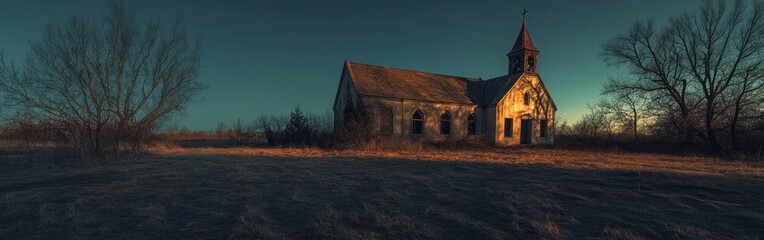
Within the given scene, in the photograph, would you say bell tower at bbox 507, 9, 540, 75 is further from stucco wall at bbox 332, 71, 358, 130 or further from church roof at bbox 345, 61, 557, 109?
stucco wall at bbox 332, 71, 358, 130

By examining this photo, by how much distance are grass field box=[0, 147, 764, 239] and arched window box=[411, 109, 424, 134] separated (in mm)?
15963

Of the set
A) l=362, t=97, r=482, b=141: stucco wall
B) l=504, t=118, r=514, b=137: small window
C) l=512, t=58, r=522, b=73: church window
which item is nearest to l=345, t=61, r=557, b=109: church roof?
l=362, t=97, r=482, b=141: stucco wall

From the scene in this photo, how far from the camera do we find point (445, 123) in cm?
2738

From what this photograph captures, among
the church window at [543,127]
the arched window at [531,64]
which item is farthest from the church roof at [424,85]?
the church window at [543,127]

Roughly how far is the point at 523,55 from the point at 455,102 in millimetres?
7928

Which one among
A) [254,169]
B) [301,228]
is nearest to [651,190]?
[301,228]

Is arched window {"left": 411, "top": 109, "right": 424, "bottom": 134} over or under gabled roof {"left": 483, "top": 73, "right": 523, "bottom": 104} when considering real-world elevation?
under

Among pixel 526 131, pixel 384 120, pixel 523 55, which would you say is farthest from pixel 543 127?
pixel 384 120

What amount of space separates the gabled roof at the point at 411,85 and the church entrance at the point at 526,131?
440 cm

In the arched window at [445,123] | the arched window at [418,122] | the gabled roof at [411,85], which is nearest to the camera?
the gabled roof at [411,85]

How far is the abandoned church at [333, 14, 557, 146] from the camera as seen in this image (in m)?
24.9

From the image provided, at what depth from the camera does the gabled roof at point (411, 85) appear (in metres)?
25.2

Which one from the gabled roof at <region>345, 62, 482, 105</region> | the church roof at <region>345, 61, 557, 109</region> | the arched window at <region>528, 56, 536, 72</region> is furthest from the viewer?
the arched window at <region>528, 56, 536, 72</region>

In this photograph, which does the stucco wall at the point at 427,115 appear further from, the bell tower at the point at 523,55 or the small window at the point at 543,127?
the small window at the point at 543,127
